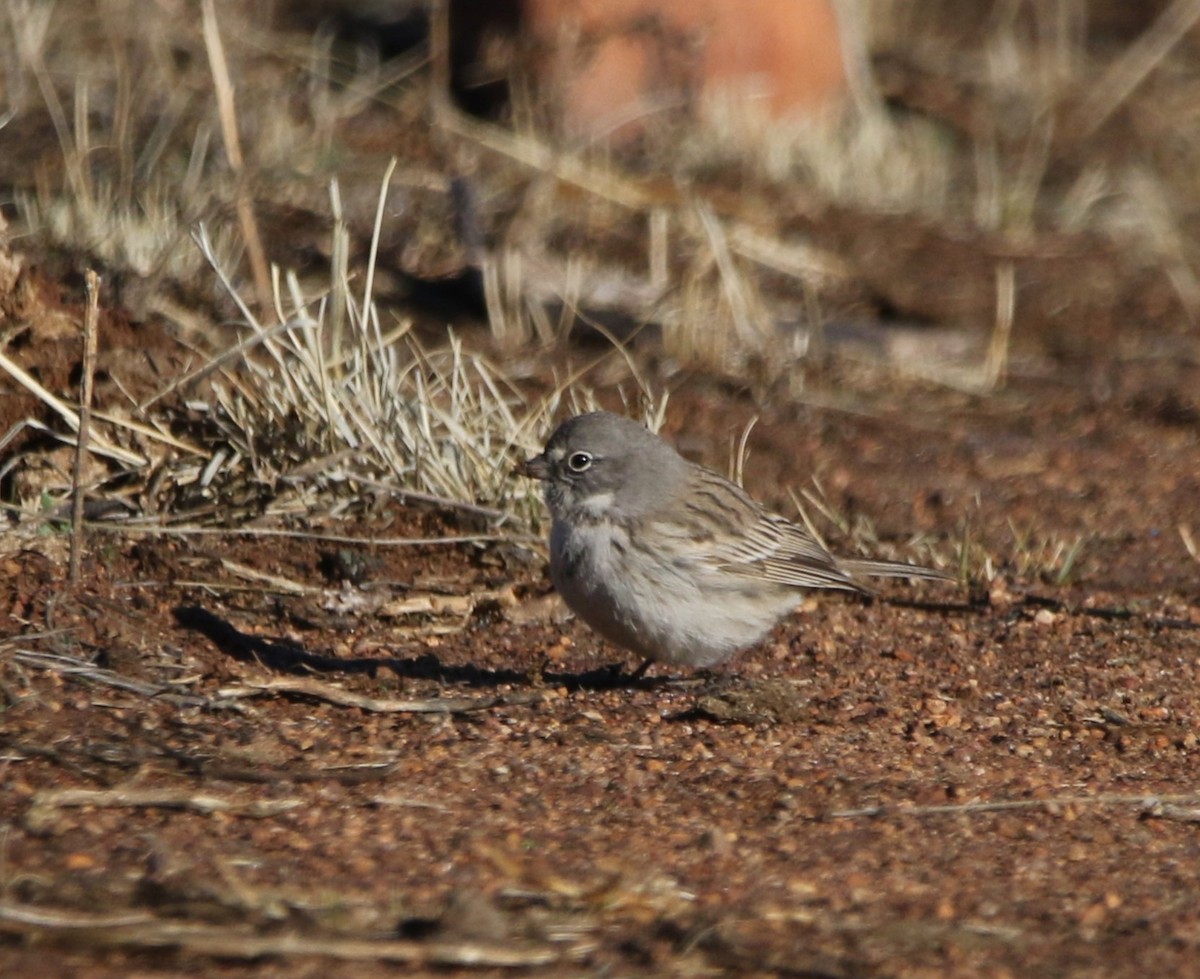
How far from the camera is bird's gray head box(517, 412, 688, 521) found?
237 inches

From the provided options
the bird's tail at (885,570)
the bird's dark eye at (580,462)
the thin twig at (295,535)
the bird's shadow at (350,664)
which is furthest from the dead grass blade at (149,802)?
the bird's tail at (885,570)

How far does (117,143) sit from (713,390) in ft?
9.49

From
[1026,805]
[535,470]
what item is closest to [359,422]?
[535,470]

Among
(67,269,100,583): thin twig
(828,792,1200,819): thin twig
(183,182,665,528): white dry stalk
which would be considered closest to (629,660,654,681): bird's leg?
(183,182,665,528): white dry stalk

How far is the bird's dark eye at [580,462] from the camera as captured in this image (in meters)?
6.04

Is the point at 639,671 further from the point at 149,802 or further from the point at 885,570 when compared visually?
the point at 149,802

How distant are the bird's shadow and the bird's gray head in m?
0.53

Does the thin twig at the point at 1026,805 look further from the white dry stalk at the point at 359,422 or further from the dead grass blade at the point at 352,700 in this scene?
the white dry stalk at the point at 359,422

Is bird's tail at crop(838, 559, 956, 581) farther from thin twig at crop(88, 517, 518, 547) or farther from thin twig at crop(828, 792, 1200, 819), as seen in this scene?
thin twig at crop(828, 792, 1200, 819)

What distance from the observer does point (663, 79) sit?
11.4 meters

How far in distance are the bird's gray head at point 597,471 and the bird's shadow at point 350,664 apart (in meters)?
0.53

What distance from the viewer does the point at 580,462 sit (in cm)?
605

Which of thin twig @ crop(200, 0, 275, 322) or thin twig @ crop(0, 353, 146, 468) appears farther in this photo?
thin twig @ crop(200, 0, 275, 322)

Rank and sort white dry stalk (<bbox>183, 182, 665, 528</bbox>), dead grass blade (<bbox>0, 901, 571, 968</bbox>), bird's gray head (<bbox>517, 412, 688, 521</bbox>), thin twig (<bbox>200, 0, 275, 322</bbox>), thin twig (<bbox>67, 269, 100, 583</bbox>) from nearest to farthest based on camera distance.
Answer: dead grass blade (<bbox>0, 901, 571, 968</bbox>) → thin twig (<bbox>67, 269, 100, 583</bbox>) → bird's gray head (<bbox>517, 412, 688, 521</bbox>) → white dry stalk (<bbox>183, 182, 665, 528</bbox>) → thin twig (<bbox>200, 0, 275, 322</bbox>)
